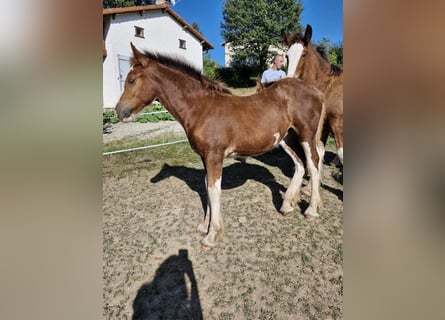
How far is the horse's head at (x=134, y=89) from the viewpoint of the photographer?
5.21ft

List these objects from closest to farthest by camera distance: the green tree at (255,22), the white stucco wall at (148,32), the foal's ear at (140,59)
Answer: the foal's ear at (140,59), the green tree at (255,22), the white stucco wall at (148,32)

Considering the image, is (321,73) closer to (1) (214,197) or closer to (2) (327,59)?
(2) (327,59)

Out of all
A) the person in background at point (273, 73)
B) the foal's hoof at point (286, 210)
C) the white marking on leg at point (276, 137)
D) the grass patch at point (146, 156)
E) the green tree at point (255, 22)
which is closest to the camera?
the green tree at point (255, 22)

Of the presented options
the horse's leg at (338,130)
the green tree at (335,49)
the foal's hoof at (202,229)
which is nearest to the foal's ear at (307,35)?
the green tree at (335,49)

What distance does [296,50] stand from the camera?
2037 mm

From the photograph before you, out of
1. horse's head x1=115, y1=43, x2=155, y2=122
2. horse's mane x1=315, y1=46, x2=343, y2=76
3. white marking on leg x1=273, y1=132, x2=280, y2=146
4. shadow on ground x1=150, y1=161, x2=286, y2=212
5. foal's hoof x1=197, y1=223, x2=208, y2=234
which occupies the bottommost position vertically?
shadow on ground x1=150, y1=161, x2=286, y2=212

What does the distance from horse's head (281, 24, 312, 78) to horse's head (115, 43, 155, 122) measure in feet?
3.80

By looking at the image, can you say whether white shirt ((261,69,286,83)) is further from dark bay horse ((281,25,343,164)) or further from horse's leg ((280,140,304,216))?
horse's leg ((280,140,304,216))

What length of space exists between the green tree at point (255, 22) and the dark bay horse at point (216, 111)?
433 mm

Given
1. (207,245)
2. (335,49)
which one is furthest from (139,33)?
(207,245)

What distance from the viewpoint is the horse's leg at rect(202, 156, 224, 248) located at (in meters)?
1.69

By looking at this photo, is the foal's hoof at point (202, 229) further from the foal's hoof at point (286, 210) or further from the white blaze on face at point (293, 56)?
the white blaze on face at point (293, 56)

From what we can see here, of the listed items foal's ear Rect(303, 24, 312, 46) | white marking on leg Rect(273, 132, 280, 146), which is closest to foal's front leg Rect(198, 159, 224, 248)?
white marking on leg Rect(273, 132, 280, 146)
